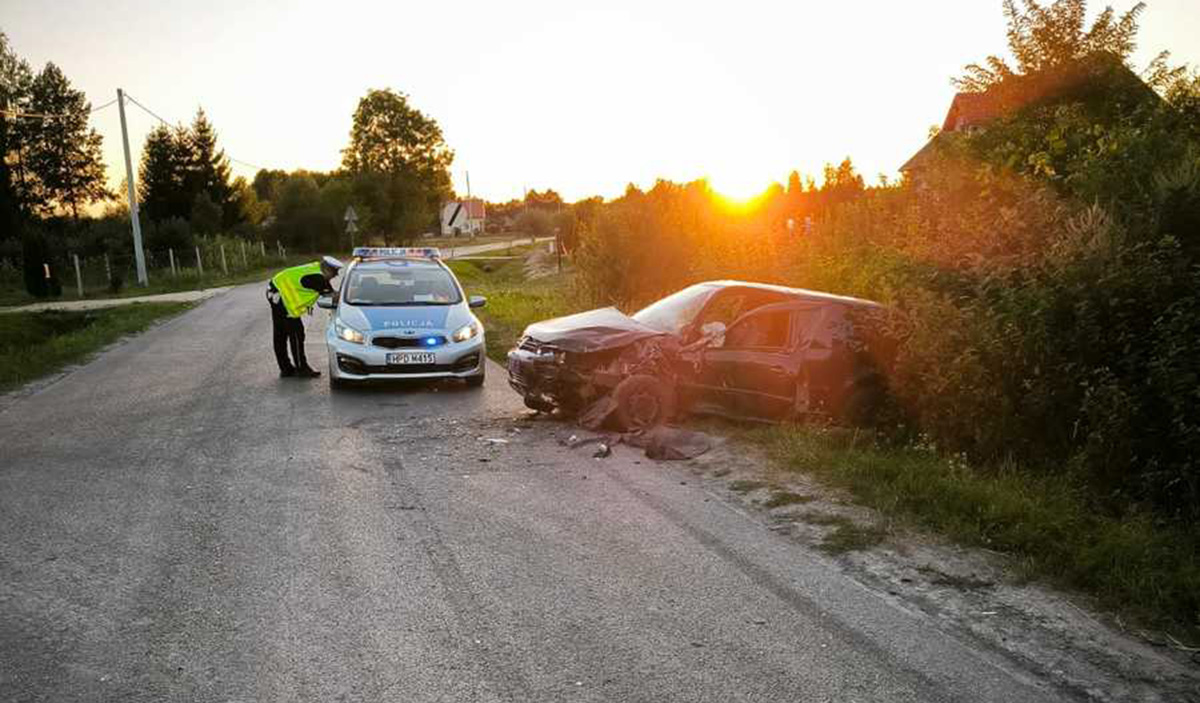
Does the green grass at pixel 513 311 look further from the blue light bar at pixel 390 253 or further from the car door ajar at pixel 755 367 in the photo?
the car door ajar at pixel 755 367

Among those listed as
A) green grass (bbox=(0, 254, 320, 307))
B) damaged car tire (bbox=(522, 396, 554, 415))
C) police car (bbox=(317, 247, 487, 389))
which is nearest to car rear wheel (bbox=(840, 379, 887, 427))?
damaged car tire (bbox=(522, 396, 554, 415))

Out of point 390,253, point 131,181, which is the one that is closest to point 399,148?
point 131,181

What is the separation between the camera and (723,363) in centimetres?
906

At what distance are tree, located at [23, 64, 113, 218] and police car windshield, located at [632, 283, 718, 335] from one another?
69.5 m

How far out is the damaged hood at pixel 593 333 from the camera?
29.8 ft

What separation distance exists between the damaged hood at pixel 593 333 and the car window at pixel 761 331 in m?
0.72

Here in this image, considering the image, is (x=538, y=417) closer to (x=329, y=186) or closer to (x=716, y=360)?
(x=716, y=360)

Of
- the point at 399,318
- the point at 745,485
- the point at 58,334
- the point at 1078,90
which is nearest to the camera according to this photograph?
the point at 745,485

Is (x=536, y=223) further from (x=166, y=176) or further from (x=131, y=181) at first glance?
(x=131, y=181)

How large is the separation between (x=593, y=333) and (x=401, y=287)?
4.09m

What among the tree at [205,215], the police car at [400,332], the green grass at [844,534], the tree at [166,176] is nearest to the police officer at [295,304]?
the police car at [400,332]

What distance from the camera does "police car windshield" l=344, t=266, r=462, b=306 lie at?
12.0m

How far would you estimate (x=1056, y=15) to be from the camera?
491 inches

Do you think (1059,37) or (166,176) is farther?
(166,176)
